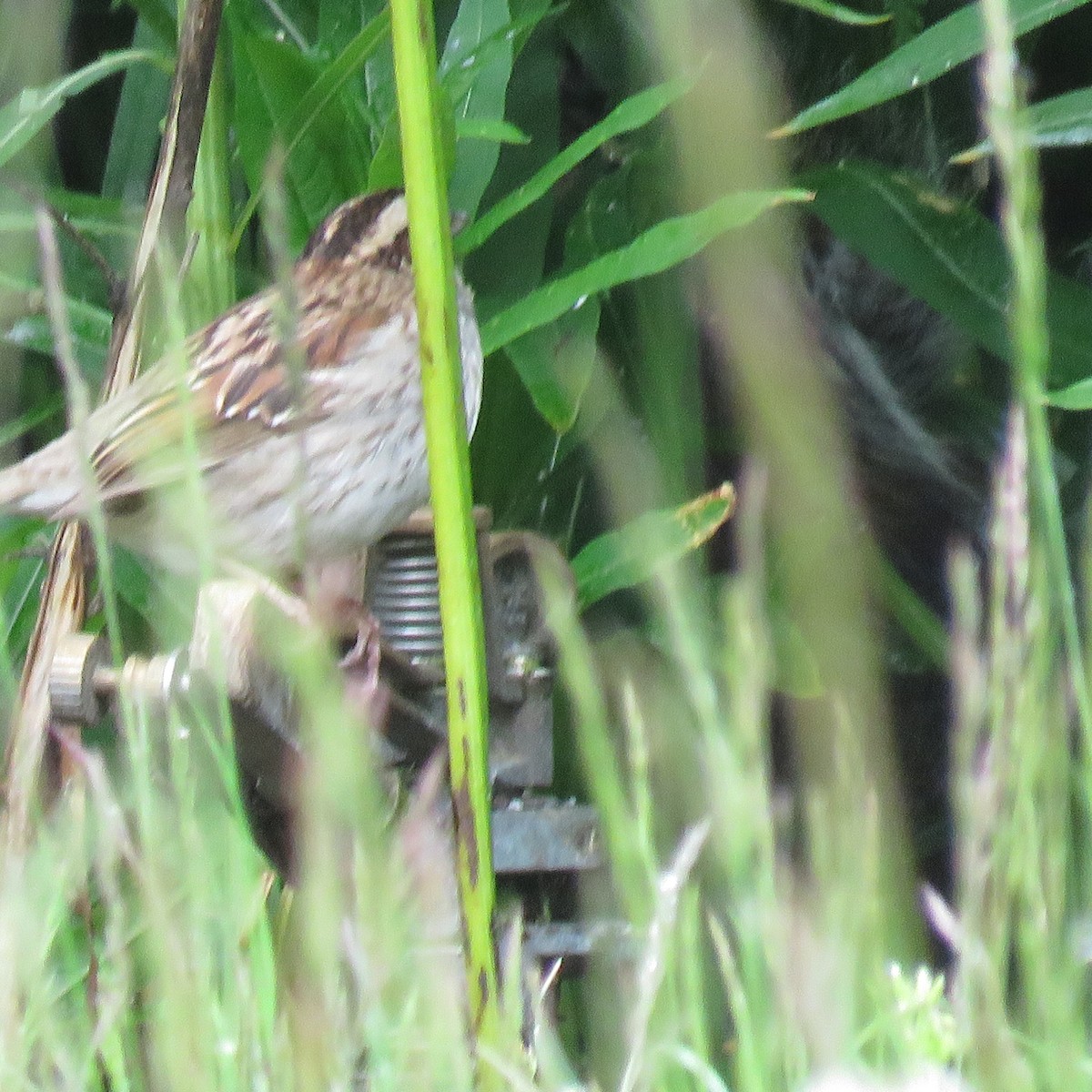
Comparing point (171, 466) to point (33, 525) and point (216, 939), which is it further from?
point (216, 939)

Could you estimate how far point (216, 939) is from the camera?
1.94 feet

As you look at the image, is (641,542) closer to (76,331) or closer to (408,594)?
A: (408,594)

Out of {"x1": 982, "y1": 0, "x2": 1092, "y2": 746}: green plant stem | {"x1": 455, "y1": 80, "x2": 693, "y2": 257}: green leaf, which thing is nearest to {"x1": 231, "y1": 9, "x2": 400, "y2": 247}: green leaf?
{"x1": 455, "y1": 80, "x2": 693, "y2": 257}: green leaf

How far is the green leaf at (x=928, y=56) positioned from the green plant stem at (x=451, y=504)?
0.62 meters

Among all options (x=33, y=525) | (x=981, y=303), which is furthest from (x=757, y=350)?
(x=33, y=525)

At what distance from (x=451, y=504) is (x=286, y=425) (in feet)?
1.93

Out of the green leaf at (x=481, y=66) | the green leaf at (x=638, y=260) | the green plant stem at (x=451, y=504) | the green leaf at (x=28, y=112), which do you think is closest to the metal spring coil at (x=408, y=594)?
the green leaf at (x=638, y=260)

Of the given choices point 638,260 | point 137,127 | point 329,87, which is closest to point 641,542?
point 638,260

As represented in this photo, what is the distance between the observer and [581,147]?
116 cm

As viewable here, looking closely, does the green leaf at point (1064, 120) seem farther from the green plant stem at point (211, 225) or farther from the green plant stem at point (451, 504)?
the green plant stem at point (451, 504)

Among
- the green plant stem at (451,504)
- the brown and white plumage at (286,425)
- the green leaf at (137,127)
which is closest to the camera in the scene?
the green plant stem at (451,504)

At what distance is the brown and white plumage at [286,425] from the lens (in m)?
1.10

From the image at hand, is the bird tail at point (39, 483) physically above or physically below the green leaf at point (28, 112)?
below

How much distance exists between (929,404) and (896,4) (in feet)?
1.23
